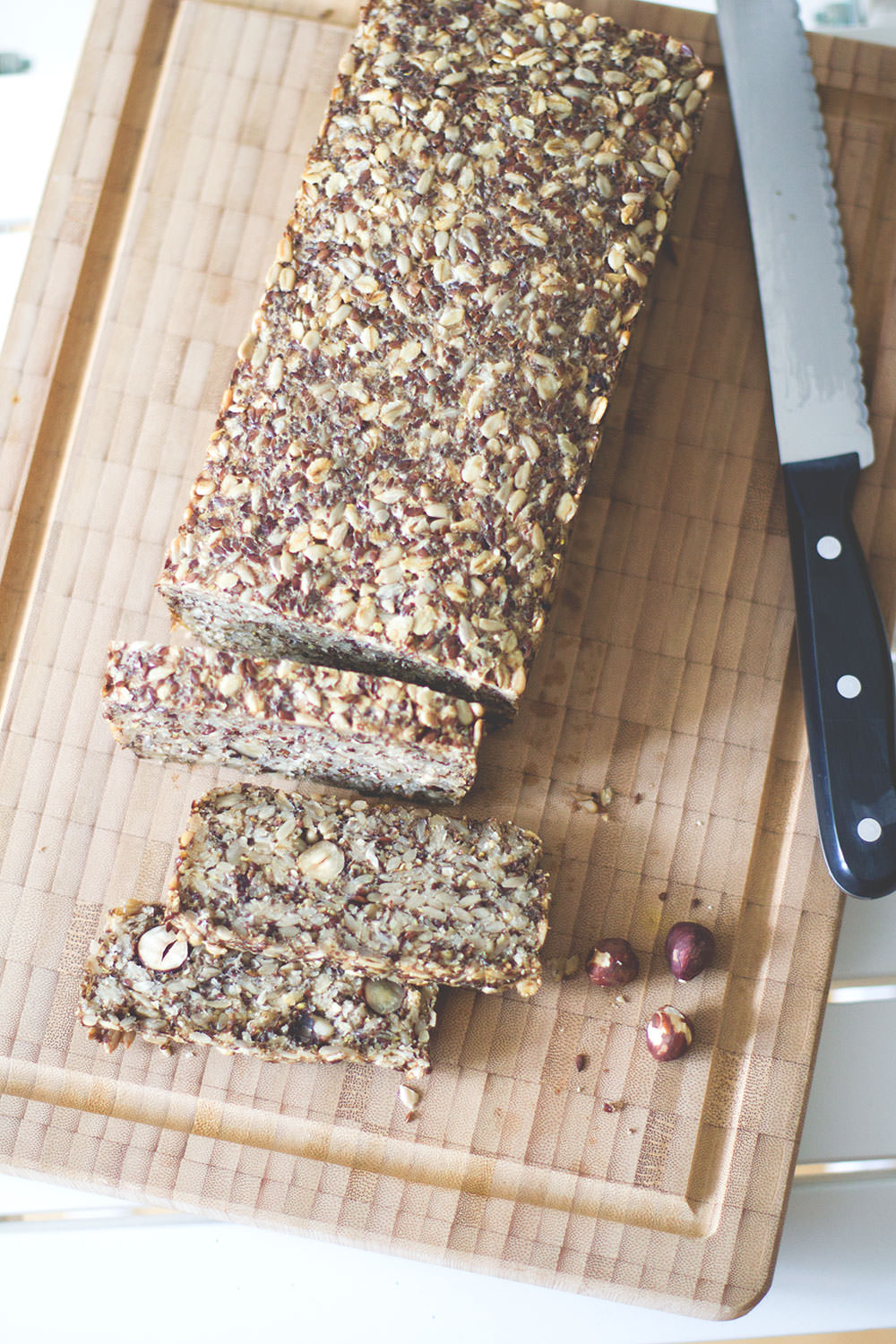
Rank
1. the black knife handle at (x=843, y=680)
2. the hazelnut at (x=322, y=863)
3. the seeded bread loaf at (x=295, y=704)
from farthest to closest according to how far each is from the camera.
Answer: the black knife handle at (x=843, y=680)
the hazelnut at (x=322, y=863)
the seeded bread loaf at (x=295, y=704)

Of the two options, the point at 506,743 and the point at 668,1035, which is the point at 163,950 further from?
the point at 668,1035

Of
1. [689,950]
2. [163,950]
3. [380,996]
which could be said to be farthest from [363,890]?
[689,950]

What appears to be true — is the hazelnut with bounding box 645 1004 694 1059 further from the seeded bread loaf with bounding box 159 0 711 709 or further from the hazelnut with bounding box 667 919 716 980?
the seeded bread loaf with bounding box 159 0 711 709

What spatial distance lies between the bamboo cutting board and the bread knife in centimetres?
11

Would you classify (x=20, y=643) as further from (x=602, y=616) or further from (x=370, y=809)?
(x=602, y=616)

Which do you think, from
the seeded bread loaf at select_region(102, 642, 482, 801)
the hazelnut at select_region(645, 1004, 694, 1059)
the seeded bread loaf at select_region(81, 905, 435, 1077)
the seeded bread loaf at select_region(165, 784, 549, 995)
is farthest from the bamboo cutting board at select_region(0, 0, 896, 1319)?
the seeded bread loaf at select_region(102, 642, 482, 801)

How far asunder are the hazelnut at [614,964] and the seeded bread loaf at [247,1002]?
413 mm

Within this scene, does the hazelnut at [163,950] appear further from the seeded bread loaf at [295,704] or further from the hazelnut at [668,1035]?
the hazelnut at [668,1035]

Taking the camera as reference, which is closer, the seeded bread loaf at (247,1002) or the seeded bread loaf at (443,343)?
the seeded bread loaf at (443,343)

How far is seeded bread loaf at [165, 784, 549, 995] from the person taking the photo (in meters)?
2.21

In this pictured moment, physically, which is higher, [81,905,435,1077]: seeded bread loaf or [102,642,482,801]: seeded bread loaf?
[102,642,482,801]: seeded bread loaf

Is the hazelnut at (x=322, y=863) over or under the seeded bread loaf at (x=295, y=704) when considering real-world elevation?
Result: under

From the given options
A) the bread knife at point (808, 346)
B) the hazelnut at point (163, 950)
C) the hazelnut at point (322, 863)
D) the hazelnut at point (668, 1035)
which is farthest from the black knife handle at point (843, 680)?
the hazelnut at point (163, 950)

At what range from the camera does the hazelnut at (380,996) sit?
2320mm
